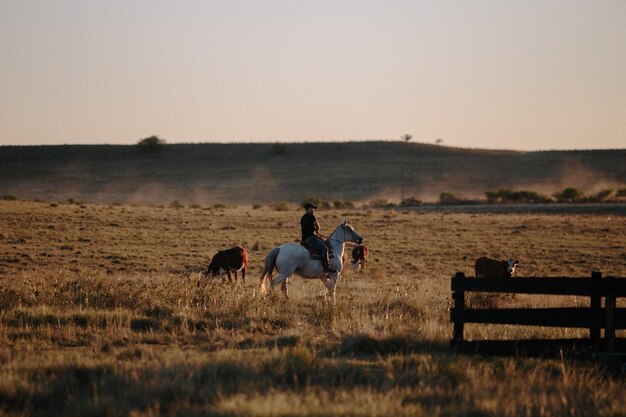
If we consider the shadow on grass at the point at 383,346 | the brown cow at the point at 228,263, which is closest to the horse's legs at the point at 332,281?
the brown cow at the point at 228,263

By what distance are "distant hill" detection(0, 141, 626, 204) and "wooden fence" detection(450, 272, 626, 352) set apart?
240 feet

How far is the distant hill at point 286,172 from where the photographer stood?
92000mm

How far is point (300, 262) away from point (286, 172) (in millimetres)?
91248

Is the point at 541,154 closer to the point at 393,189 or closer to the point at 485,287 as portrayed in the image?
the point at 393,189

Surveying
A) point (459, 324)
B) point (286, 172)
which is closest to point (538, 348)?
point (459, 324)

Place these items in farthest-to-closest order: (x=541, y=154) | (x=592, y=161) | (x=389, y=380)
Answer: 1. (x=541, y=154)
2. (x=592, y=161)
3. (x=389, y=380)

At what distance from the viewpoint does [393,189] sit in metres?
93.9

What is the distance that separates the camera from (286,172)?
10925 centimetres

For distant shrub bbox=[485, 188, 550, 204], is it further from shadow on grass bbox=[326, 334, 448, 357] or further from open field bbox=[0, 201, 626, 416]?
shadow on grass bbox=[326, 334, 448, 357]

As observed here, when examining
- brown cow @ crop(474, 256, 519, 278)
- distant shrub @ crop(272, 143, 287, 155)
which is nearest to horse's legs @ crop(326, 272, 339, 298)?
brown cow @ crop(474, 256, 519, 278)

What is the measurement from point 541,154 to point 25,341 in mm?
125373

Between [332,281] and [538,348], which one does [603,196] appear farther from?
[538,348]

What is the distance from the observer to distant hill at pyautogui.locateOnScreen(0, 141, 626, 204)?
92000 millimetres

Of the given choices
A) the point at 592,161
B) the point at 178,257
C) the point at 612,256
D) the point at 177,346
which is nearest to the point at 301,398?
the point at 177,346
